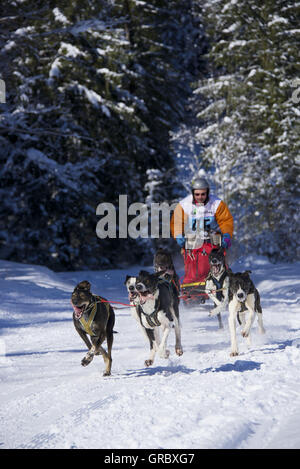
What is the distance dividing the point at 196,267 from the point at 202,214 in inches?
33.7

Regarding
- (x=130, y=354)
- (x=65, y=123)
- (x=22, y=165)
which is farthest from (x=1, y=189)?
(x=130, y=354)

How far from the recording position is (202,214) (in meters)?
8.41

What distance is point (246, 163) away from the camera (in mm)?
22141

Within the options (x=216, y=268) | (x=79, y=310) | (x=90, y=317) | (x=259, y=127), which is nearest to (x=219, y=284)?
(x=216, y=268)

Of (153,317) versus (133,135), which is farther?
(133,135)

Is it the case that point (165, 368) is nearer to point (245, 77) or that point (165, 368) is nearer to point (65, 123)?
point (65, 123)

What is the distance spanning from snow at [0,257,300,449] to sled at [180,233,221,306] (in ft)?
1.77

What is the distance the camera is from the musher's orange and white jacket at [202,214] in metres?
8.32

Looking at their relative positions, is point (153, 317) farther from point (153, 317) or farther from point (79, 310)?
point (79, 310)

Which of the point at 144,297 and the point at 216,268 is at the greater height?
the point at 216,268

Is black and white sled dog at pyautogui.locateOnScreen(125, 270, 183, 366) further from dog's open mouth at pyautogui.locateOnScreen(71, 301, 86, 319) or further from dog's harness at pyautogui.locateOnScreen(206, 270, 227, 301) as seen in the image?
dog's harness at pyautogui.locateOnScreen(206, 270, 227, 301)

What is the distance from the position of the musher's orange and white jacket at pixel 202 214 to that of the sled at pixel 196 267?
0.92ft

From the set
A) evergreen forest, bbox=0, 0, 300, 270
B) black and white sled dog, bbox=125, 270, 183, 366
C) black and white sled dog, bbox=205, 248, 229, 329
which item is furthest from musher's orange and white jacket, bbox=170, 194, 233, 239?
evergreen forest, bbox=0, 0, 300, 270

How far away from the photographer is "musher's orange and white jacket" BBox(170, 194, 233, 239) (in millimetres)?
8320
